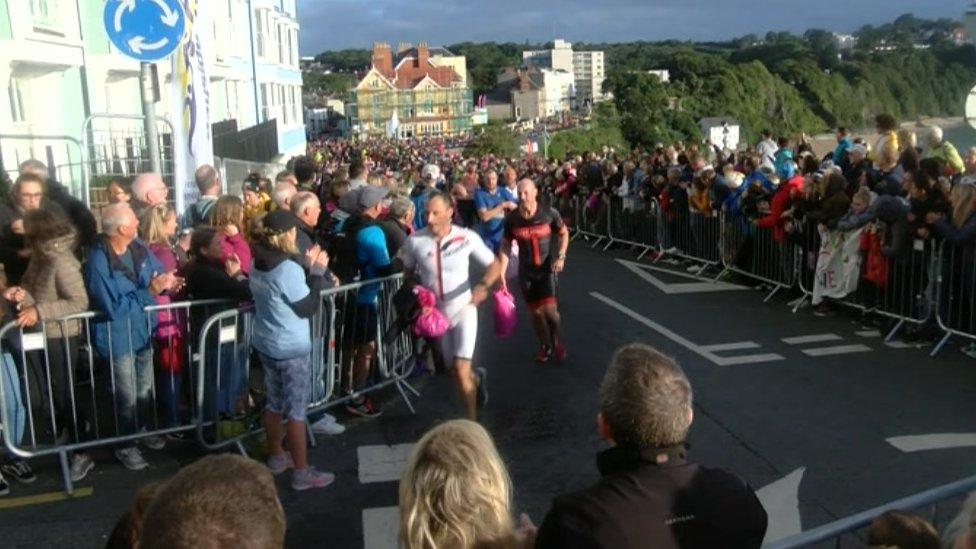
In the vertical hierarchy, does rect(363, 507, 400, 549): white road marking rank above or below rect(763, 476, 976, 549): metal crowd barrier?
below

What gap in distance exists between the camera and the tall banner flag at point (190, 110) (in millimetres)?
9523

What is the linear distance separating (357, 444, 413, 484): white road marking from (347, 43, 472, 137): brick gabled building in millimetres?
143157

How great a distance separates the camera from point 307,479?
6016mm

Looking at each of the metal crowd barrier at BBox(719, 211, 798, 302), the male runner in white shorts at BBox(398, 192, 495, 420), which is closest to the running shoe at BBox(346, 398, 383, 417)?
the male runner in white shorts at BBox(398, 192, 495, 420)

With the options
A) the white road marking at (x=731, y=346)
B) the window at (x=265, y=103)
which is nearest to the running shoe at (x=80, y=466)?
the white road marking at (x=731, y=346)

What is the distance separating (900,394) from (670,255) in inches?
314

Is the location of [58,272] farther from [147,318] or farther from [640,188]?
[640,188]

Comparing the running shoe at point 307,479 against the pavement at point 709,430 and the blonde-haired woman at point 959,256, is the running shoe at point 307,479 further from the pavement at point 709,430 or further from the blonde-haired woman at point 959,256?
the blonde-haired woman at point 959,256

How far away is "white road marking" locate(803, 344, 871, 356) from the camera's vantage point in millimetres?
9164

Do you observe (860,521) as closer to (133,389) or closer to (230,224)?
(133,389)

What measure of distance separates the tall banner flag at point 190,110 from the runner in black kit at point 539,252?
3.55 meters

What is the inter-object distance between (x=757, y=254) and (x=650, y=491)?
34.4 feet

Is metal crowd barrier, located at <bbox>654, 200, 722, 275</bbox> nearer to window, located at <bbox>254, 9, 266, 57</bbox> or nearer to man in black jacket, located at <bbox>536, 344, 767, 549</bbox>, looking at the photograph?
man in black jacket, located at <bbox>536, 344, 767, 549</bbox>

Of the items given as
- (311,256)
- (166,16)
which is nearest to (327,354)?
(311,256)
